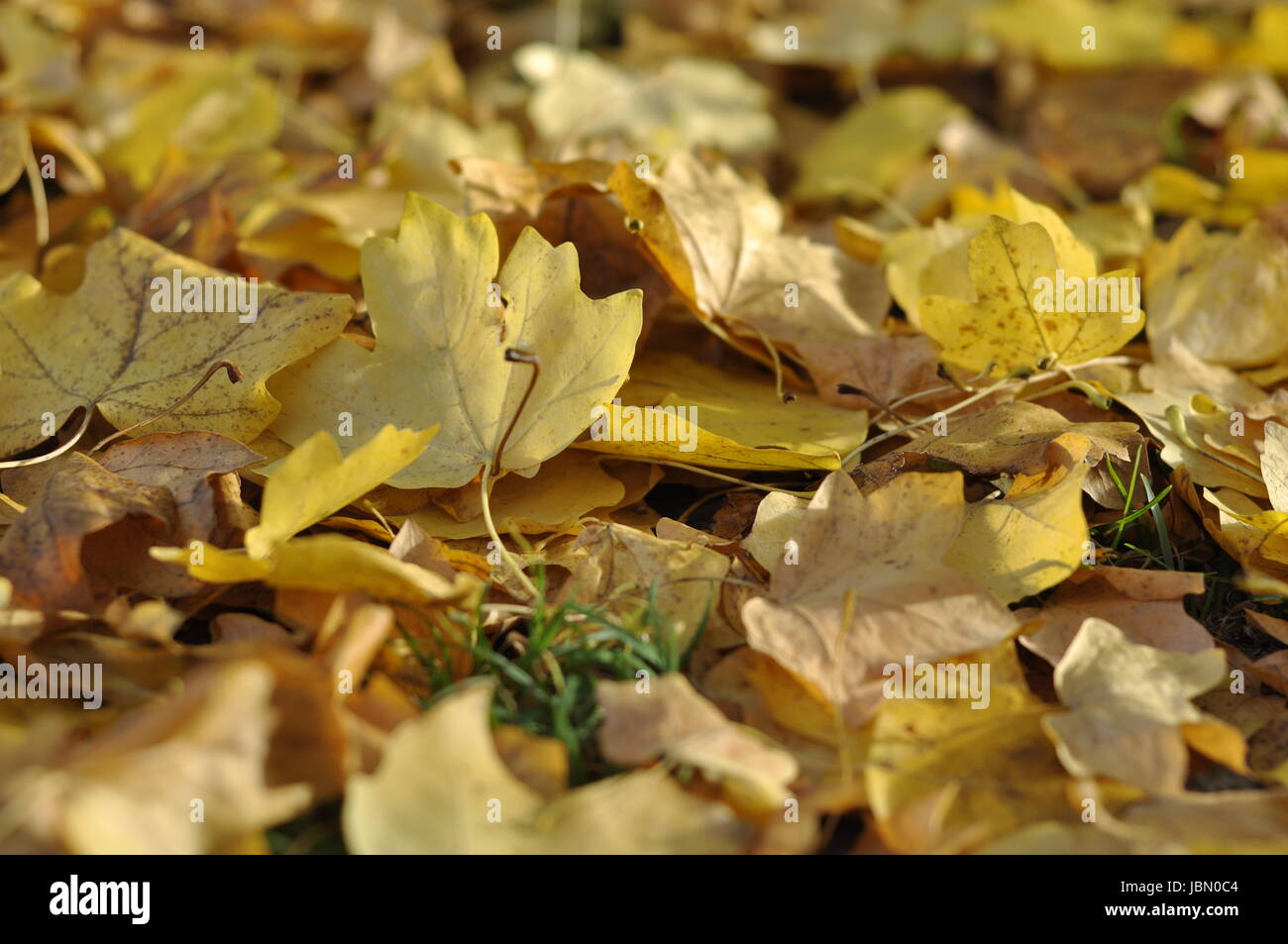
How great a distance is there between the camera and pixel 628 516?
1.10 meters

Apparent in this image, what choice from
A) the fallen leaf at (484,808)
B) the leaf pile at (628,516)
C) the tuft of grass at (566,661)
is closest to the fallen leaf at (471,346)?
the leaf pile at (628,516)

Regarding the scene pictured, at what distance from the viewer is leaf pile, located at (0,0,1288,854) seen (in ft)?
2.46

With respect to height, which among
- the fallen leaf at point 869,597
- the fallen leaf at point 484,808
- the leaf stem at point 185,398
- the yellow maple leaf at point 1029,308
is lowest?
the fallen leaf at point 484,808

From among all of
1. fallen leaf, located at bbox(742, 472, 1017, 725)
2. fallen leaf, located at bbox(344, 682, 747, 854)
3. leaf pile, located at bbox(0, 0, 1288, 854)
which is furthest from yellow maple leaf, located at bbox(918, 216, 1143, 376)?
fallen leaf, located at bbox(344, 682, 747, 854)

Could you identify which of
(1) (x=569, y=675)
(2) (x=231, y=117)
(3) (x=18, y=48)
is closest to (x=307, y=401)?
(1) (x=569, y=675)

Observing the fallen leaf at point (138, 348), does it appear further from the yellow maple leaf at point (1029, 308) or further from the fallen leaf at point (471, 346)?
the yellow maple leaf at point (1029, 308)

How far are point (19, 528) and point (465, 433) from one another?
37 cm

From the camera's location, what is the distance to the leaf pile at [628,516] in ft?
2.46

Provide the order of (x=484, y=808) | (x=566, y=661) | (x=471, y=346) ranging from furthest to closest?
1. (x=471, y=346)
2. (x=566, y=661)
3. (x=484, y=808)

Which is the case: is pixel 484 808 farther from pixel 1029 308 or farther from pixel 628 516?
pixel 1029 308

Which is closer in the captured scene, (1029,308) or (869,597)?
(869,597)

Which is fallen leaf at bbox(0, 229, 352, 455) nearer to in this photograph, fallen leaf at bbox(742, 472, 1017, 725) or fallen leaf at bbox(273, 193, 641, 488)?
fallen leaf at bbox(273, 193, 641, 488)

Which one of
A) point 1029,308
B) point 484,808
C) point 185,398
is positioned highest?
point 1029,308

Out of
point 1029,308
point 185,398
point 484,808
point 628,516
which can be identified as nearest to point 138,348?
point 185,398
